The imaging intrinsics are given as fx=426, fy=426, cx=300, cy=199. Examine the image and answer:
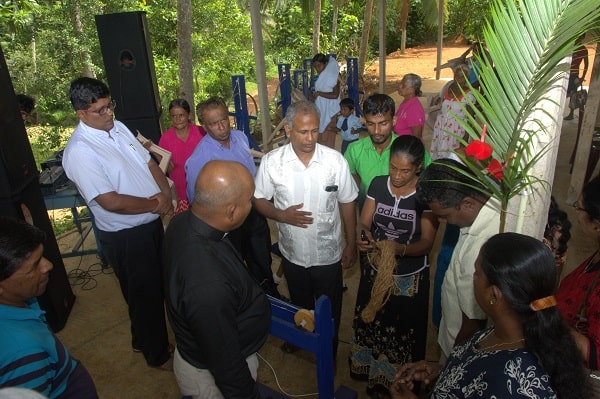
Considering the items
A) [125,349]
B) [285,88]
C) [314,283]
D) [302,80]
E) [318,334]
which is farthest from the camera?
[302,80]

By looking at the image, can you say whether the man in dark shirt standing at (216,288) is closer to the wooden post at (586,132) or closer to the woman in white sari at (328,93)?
the wooden post at (586,132)

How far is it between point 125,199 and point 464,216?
2.10 m

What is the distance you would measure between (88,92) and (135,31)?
2.53m

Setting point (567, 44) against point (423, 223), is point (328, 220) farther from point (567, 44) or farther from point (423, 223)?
point (567, 44)

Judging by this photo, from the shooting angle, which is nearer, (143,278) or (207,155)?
(143,278)

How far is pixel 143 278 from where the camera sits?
3146 mm

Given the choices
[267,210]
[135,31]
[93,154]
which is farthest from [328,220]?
[135,31]

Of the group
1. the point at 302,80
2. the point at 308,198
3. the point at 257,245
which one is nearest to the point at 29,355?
the point at 308,198

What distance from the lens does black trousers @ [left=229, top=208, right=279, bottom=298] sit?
379 cm

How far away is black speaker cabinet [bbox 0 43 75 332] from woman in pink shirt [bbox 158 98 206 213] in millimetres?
1183

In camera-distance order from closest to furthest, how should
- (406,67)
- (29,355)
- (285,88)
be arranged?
(29,355), (285,88), (406,67)

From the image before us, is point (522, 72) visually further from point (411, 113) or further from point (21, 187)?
point (21, 187)

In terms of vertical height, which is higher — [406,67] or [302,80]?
[302,80]

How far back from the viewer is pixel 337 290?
312 cm
